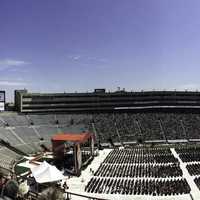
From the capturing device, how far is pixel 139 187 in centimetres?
3612

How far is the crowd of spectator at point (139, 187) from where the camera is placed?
34375 millimetres

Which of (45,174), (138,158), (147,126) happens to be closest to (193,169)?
A: (138,158)

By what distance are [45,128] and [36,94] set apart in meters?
18.6

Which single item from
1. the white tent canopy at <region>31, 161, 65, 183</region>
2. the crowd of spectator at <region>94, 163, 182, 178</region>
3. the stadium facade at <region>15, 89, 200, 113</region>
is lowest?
the crowd of spectator at <region>94, 163, 182, 178</region>

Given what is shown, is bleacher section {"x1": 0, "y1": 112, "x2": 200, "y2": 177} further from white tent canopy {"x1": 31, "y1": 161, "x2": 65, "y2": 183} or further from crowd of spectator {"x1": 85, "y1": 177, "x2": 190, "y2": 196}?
white tent canopy {"x1": 31, "y1": 161, "x2": 65, "y2": 183}

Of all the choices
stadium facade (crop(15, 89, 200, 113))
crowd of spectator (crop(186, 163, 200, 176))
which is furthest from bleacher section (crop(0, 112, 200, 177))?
crowd of spectator (crop(186, 163, 200, 176))

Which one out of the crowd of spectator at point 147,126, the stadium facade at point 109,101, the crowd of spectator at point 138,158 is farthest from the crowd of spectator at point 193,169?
the stadium facade at point 109,101

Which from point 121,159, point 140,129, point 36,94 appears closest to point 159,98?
point 140,129

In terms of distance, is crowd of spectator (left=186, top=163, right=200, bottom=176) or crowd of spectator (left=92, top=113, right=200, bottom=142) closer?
crowd of spectator (left=186, top=163, right=200, bottom=176)

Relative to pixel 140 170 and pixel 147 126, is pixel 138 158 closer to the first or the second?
pixel 140 170

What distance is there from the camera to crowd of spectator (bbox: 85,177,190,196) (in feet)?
113

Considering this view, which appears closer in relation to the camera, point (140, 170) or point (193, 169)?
point (193, 169)

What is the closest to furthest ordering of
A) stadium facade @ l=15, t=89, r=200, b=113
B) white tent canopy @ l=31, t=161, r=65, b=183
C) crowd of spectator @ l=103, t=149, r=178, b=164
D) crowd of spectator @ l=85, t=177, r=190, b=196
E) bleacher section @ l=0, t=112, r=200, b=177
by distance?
white tent canopy @ l=31, t=161, r=65, b=183, crowd of spectator @ l=85, t=177, r=190, b=196, crowd of spectator @ l=103, t=149, r=178, b=164, bleacher section @ l=0, t=112, r=200, b=177, stadium facade @ l=15, t=89, r=200, b=113

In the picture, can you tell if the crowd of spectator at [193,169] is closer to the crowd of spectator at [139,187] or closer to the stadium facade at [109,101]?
the crowd of spectator at [139,187]
